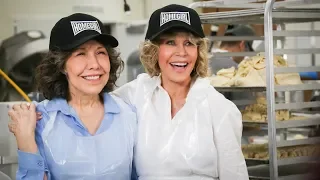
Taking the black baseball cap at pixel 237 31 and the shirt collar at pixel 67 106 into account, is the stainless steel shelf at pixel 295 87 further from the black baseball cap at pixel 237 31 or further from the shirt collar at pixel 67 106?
the black baseball cap at pixel 237 31

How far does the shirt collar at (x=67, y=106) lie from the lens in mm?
2092

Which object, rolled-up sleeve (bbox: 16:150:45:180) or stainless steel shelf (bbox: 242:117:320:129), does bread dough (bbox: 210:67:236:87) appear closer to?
stainless steel shelf (bbox: 242:117:320:129)

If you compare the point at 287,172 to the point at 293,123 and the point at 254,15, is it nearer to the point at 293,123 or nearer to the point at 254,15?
the point at 293,123

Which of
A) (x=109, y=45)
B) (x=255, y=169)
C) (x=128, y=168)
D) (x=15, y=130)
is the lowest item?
(x=255, y=169)

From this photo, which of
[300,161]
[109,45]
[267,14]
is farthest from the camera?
[300,161]

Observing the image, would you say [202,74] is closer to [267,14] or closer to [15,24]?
[267,14]

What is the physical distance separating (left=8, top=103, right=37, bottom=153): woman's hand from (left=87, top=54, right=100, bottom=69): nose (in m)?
0.25

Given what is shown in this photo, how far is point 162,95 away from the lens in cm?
229

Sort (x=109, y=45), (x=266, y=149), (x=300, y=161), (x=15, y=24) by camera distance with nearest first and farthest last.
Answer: (x=109, y=45), (x=300, y=161), (x=266, y=149), (x=15, y=24)

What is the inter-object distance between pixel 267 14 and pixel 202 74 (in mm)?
624

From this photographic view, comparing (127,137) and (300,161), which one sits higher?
(127,137)

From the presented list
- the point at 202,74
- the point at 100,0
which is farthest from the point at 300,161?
the point at 100,0

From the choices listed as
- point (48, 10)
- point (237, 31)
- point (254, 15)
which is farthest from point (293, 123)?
point (48, 10)

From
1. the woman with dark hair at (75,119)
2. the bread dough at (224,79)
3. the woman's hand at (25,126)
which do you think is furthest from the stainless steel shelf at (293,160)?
the woman's hand at (25,126)
